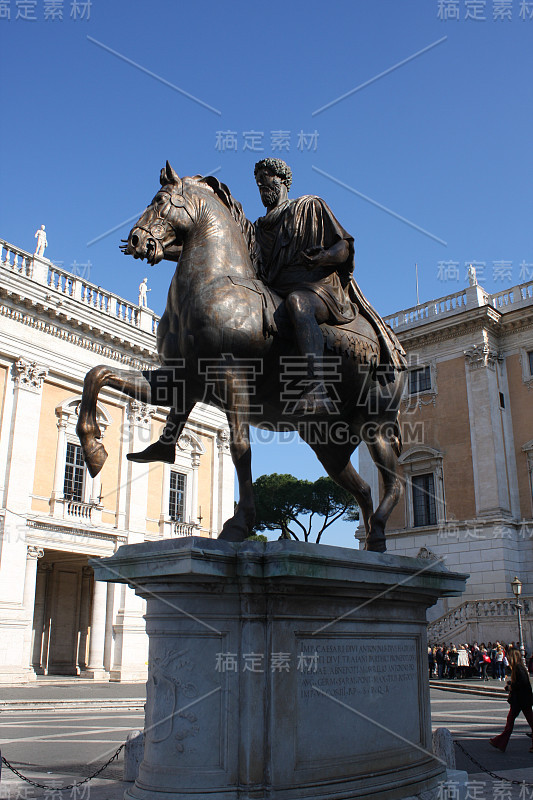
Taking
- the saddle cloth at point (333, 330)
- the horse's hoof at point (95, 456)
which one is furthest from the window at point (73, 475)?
the horse's hoof at point (95, 456)

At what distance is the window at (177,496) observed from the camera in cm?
3053

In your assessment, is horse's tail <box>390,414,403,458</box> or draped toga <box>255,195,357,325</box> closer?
draped toga <box>255,195,357,325</box>

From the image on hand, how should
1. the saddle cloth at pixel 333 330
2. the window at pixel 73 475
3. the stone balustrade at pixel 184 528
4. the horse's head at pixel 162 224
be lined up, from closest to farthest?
the horse's head at pixel 162 224 → the saddle cloth at pixel 333 330 → the window at pixel 73 475 → the stone balustrade at pixel 184 528

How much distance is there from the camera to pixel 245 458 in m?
4.87

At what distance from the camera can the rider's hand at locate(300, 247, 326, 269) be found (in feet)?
18.0

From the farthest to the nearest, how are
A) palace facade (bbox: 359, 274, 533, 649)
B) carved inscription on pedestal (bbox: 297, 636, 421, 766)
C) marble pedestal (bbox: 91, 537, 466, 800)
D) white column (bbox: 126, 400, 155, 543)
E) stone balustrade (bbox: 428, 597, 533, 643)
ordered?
palace facade (bbox: 359, 274, 533, 649), stone balustrade (bbox: 428, 597, 533, 643), white column (bbox: 126, 400, 155, 543), carved inscription on pedestal (bbox: 297, 636, 421, 766), marble pedestal (bbox: 91, 537, 466, 800)

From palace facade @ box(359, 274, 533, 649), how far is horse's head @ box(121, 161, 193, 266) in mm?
27434

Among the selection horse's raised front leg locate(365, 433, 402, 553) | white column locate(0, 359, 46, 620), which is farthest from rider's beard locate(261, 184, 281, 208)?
white column locate(0, 359, 46, 620)

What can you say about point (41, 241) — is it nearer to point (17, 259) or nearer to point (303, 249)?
point (17, 259)

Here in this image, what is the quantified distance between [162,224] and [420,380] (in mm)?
31934

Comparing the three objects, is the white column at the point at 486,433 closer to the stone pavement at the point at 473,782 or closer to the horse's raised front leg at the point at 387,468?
the stone pavement at the point at 473,782

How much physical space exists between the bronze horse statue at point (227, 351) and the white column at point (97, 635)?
74.2ft

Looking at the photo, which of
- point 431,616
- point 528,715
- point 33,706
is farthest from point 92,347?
point 528,715

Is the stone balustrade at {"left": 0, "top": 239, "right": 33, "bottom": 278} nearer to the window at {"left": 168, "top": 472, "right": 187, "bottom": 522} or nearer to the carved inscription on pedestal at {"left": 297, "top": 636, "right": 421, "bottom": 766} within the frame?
the window at {"left": 168, "top": 472, "right": 187, "bottom": 522}
